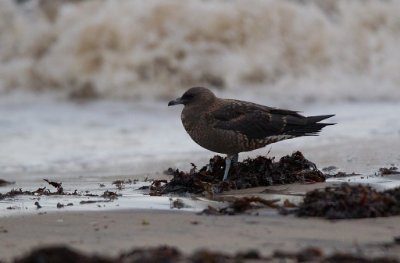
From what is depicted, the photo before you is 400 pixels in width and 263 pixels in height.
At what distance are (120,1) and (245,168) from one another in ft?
41.8

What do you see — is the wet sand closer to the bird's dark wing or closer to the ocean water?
the bird's dark wing

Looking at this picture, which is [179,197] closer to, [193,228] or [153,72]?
[193,228]

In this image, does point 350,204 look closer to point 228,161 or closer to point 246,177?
point 246,177

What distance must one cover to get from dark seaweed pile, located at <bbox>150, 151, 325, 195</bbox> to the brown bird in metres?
0.24

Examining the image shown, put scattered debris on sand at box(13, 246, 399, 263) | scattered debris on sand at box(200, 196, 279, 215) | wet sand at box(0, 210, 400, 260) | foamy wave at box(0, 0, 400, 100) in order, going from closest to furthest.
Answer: scattered debris on sand at box(13, 246, 399, 263) → wet sand at box(0, 210, 400, 260) → scattered debris on sand at box(200, 196, 279, 215) → foamy wave at box(0, 0, 400, 100)

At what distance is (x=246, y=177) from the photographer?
7.03m

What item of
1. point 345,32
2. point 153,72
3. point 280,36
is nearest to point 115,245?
point 153,72

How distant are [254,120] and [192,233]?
2815 mm

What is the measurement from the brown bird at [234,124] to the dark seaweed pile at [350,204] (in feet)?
6.58

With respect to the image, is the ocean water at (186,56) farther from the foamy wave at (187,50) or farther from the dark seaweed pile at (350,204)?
the dark seaweed pile at (350,204)

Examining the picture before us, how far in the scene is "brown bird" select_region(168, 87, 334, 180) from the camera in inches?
299

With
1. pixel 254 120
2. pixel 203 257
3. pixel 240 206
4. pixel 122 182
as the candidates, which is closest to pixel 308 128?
pixel 254 120

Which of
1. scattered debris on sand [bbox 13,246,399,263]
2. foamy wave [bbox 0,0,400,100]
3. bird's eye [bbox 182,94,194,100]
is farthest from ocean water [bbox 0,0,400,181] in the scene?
scattered debris on sand [bbox 13,246,399,263]

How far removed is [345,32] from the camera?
66.3ft
